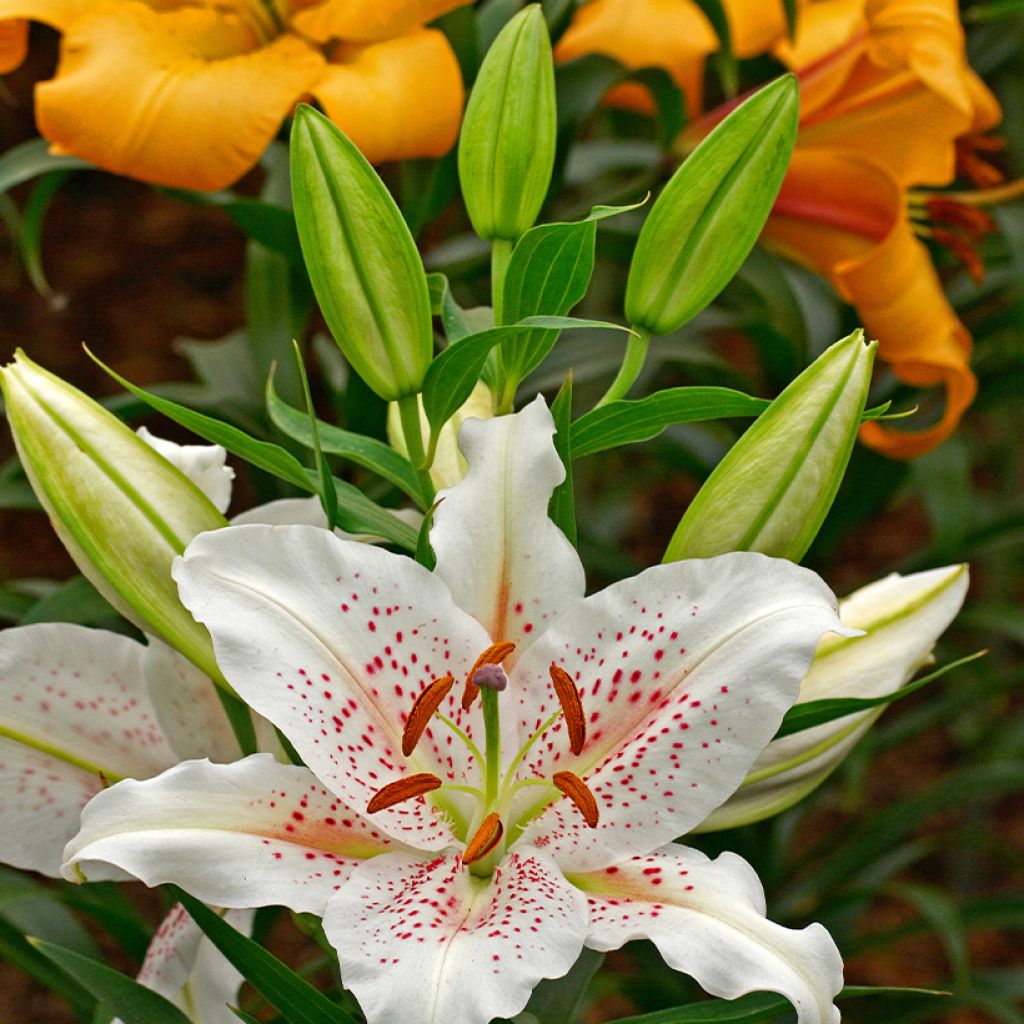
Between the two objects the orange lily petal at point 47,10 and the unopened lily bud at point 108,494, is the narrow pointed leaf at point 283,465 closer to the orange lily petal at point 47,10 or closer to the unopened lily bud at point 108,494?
the unopened lily bud at point 108,494

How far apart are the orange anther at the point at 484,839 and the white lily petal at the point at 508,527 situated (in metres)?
0.08

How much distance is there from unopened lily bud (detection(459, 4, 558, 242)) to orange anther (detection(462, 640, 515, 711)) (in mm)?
181

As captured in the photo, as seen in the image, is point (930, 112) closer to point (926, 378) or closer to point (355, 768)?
point (926, 378)

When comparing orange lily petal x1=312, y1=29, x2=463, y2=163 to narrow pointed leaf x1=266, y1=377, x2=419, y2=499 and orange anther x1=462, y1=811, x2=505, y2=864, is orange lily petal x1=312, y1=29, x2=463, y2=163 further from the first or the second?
orange anther x1=462, y1=811, x2=505, y2=864

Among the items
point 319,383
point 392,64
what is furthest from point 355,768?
point 319,383

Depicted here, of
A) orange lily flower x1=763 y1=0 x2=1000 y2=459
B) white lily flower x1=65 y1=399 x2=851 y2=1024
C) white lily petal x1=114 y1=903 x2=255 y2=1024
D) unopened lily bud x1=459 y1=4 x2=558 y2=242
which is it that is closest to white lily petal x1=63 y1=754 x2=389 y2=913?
white lily flower x1=65 y1=399 x2=851 y2=1024

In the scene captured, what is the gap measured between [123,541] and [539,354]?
0.18 meters

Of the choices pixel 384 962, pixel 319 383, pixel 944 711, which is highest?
pixel 384 962

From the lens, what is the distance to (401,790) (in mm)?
467

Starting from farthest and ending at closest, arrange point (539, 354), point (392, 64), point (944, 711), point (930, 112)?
point (944, 711) < point (930, 112) < point (392, 64) < point (539, 354)

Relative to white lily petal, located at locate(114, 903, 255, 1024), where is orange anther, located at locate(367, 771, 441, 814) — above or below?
above

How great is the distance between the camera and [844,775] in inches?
61.3

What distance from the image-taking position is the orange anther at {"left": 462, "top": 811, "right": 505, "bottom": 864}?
1.53ft

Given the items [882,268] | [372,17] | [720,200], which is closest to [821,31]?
[882,268]
